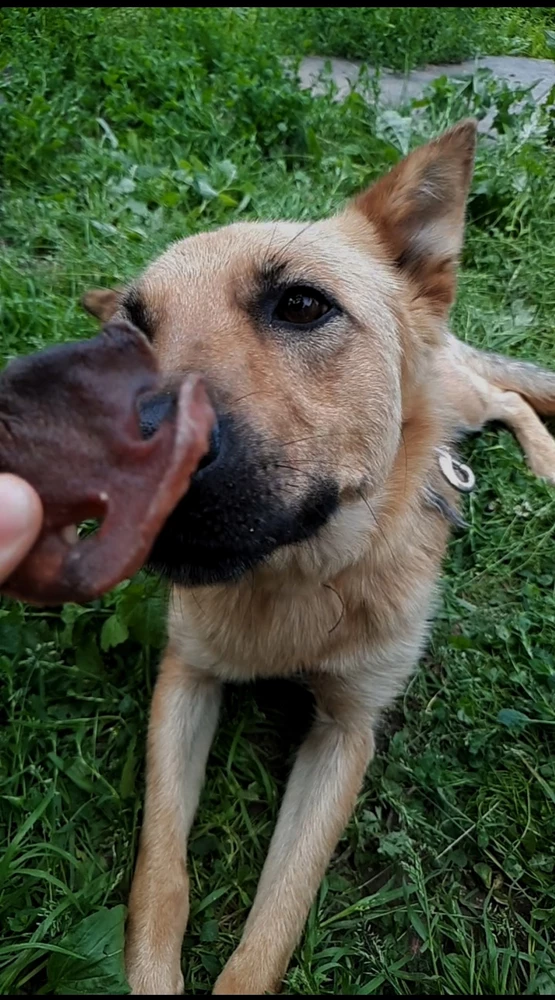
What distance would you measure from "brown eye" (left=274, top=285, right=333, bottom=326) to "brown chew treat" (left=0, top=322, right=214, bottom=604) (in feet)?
2.63

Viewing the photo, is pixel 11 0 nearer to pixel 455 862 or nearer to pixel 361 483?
pixel 361 483

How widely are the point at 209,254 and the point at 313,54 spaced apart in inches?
237

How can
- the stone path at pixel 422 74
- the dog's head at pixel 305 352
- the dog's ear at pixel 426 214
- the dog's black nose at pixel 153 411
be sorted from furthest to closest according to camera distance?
the stone path at pixel 422 74 → the dog's ear at pixel 426 214 → the dog's head at pixel 305 352 → the dog's black nose at pixel 153 411

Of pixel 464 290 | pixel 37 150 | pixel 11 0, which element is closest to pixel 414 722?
pixel 464 290

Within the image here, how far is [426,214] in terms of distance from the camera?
2.74 meters

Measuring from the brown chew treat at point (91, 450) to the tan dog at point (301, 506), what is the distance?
32cm

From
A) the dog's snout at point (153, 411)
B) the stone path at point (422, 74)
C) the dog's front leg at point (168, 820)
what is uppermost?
the dog's snout at point (153, 411)

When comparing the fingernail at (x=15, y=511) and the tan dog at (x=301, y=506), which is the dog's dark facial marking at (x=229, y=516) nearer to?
the tan dog at (x=301, y=506)

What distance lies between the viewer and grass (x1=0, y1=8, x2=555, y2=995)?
8.05ft

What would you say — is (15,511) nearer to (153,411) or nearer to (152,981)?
(153,411)

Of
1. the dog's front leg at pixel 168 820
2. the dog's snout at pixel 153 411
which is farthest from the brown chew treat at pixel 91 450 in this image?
the dog's front leg at pixel 168 820

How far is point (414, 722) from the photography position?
314cm

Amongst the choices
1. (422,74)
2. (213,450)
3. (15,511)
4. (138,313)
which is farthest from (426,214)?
(422,74)

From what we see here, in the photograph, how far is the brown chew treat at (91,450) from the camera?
4.39 ft
